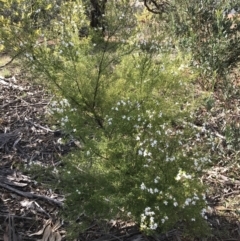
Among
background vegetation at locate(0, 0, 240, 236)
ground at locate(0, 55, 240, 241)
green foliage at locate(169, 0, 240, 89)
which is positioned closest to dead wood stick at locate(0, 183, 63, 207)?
ground at locate(0, 55, 240, 241)

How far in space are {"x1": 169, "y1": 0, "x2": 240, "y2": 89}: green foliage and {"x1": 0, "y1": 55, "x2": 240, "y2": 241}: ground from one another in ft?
1.52

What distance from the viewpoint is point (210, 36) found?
20.0ft

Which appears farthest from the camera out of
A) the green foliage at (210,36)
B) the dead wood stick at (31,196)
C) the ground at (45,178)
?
the green foliage at (210,36)

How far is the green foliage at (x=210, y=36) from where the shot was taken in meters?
5.83

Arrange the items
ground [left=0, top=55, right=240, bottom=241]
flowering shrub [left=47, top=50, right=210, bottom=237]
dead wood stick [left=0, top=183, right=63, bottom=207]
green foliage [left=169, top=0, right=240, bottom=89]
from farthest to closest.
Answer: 1. green foliage [left=169, top=0, right=240, bottom=89]
2. dead wood stick [left=0, top=183, right=63, bottom=207]
3. ground [left=0, top=55, right=240, bottom=241]
4. flowering shrub [left=47, top=50, right=210, bottom=237]

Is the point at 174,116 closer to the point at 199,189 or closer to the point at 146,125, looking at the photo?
the point at 146,125

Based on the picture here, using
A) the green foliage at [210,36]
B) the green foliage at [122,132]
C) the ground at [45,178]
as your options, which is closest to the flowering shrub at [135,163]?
the green foliage at [122,132]

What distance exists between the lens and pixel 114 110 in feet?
9.95

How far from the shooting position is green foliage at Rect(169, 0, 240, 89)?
5.83 m

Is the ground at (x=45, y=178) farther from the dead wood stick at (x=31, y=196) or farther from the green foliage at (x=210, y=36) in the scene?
the green foliage at (x=210, y=36)

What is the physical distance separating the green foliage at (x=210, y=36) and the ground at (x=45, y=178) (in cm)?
46

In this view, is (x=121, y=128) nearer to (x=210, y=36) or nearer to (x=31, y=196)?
(x=31, y=196)

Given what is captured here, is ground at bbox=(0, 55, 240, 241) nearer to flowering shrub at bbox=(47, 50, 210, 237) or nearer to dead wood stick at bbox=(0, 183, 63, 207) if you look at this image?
dead wood stick at bbox=(0, 183, 63, 207)

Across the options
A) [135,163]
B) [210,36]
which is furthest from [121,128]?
[210,36]
